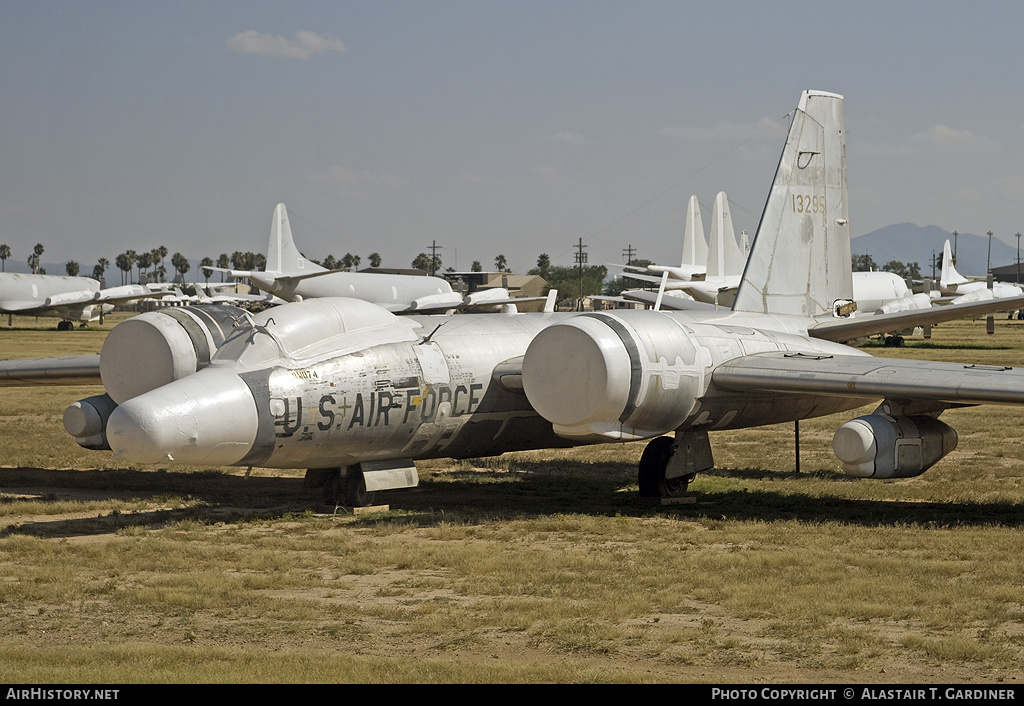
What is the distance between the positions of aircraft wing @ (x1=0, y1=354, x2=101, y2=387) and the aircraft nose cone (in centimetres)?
559

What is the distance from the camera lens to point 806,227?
17828 mm

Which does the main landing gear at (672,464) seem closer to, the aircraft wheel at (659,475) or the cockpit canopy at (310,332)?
the aircraft wheel at (659,475)

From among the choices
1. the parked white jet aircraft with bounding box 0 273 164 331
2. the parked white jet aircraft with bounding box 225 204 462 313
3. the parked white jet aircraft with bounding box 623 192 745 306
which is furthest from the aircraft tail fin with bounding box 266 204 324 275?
the parked white jet aircraft with bounding box 623 192 745 306

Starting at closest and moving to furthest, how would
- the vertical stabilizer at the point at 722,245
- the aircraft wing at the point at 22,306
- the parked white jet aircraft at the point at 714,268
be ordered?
the parked white jet aircraft at the point at 714,268
the vertical stabilizer at the point at 722,245
the aircraft wing at the point at 22,306

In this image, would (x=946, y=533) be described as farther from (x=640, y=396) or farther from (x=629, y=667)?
(x=629, y=667)

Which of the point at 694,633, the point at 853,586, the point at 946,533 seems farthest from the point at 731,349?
the point at 694,633

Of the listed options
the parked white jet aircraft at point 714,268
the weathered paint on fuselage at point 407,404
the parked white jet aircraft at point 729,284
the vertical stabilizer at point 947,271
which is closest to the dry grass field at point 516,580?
the weathered paint on fuselage at point 407,404

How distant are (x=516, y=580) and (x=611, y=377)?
310 cm

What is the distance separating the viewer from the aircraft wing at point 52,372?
669 inches

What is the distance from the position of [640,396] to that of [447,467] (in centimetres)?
654

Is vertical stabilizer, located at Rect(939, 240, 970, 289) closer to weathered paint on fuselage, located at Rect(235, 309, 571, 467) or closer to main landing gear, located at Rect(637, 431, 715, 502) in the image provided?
main landing gear, located at Rect(637, 431, 715, 502)

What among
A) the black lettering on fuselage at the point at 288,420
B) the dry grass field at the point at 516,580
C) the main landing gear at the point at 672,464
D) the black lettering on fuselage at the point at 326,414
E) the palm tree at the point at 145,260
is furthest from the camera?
the palm tree at the point at 145,260

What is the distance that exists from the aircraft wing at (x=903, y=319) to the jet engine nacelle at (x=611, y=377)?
4184mm

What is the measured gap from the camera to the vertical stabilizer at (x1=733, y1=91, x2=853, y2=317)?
17.3 m
